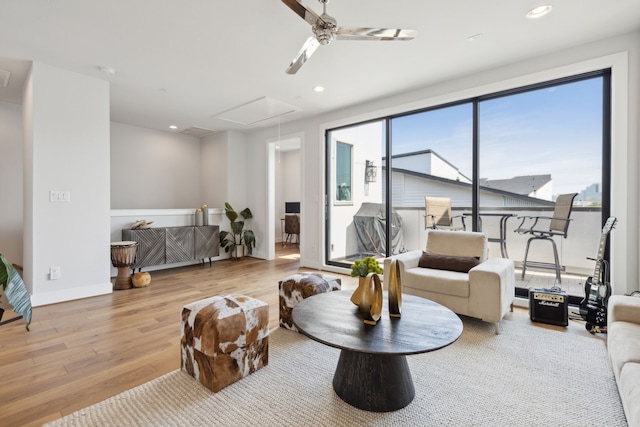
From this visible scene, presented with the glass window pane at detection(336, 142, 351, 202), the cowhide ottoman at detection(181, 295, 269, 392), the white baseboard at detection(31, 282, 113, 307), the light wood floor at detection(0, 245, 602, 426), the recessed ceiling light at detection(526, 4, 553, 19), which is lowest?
the light wood floor at detection(0, 245, 602, 426)

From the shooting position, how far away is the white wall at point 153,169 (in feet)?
18.6

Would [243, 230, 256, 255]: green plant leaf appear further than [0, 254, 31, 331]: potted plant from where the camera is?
Yes

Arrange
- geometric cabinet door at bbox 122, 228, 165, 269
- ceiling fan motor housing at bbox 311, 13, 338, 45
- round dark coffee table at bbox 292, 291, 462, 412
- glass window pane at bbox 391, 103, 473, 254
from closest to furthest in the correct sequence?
round dark coffee table at bbox 292, 291, 462, 412
ceiling fan motor housing at bbox 311, 13, 338, 45
glass window pane at bbox 391, 103, 473, 254
geometric cabinet door at bbox 122, 228, 165, 269

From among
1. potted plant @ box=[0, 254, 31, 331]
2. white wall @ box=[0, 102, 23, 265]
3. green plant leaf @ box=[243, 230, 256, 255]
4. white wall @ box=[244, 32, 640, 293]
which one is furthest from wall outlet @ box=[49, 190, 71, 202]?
white wall @ box=[244, 32, 640, 293]

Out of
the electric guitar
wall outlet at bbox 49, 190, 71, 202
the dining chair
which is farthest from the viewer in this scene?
wall outlet at bbox 49, 190, 71, 202

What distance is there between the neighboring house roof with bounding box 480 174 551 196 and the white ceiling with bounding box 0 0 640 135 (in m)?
1.30

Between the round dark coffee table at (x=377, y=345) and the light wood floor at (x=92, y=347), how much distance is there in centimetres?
117

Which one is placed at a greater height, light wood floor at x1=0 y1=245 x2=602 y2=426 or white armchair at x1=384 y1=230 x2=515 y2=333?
white armchair at x1=384 y1=230 x2=515 y2=333

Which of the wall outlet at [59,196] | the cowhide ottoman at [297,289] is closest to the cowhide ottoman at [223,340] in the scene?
→ the cowhide ottoman at [297,289]

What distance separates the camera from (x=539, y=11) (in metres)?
2.43

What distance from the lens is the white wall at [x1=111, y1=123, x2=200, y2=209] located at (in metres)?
5.68

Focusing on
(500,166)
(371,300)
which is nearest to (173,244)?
(371,300)

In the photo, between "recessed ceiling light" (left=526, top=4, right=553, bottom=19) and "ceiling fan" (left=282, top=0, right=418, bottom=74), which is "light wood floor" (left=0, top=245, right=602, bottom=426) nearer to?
"ceiling fan" (left=282, top=0, right=418, bottom=74)

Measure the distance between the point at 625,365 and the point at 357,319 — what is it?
51.8 inches
